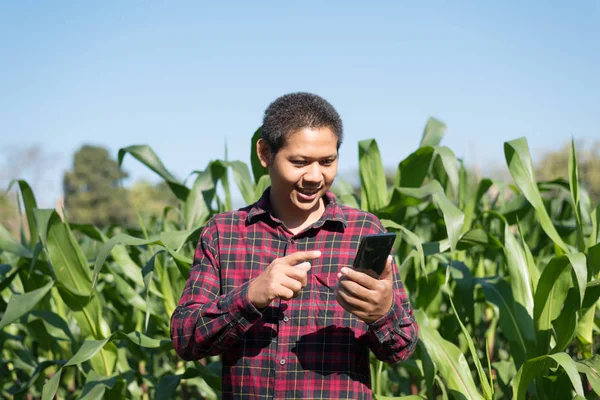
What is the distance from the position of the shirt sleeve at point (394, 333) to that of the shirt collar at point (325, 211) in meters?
0.19

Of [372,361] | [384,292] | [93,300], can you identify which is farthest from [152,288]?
[384,292]

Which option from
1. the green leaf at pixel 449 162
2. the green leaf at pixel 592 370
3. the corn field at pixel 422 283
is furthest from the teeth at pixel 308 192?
the green leaf at pixel 449 162

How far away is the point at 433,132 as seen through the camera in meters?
2.45

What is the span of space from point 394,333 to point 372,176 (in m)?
1.06

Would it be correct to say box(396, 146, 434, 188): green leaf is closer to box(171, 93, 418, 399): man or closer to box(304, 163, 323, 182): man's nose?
box(171, 93, 418, 399): man

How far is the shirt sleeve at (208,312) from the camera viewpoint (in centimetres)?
127

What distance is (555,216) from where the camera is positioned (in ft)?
10.1

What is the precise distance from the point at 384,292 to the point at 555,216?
2.10 m

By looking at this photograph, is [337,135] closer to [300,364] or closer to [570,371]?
[300,364]

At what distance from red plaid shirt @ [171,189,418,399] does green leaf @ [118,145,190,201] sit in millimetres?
1049

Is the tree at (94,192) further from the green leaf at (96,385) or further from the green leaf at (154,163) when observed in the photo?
the green leaf at (96,385)

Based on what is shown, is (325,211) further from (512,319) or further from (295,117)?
(512,319)

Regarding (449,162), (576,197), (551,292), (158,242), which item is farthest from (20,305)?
(576,197)

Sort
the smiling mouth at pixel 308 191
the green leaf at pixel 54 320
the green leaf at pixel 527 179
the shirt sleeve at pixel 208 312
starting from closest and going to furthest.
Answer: the shirt sleeve at pixel 208 312 → the smiling mouth at pixel 308 191 → the green leaf at pixel 527 179 → the green leaf at pixel 54 320
